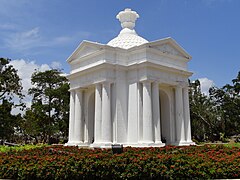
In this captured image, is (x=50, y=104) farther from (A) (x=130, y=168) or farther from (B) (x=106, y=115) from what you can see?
(A) (x=130, y=168)

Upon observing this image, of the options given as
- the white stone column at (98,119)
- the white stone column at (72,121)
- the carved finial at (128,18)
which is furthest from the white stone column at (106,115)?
the carved finial at (128,18)

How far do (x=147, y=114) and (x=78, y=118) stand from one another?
22.9 feet

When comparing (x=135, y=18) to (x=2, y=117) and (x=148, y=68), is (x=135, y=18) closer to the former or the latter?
(x=148, y=68)

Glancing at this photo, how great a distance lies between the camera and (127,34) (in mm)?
26844

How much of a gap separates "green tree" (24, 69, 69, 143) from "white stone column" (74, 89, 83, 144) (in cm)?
1824

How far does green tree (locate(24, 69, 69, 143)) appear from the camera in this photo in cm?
4262

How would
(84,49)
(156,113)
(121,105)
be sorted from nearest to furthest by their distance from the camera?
(156,113), (121,105), (84,49)

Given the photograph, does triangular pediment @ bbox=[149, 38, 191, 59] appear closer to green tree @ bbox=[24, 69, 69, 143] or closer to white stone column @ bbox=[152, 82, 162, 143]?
white stone column @ bbox=[152, 82, 162, 143]

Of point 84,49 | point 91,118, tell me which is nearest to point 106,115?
point 91,118

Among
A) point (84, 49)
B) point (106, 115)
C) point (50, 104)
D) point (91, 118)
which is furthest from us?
point (50, 104)

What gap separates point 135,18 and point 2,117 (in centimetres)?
2526

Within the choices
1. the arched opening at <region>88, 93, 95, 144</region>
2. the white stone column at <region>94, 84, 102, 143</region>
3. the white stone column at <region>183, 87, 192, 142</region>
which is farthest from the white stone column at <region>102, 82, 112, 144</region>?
the white stone column at <region>183, 87, 192, 142</region>

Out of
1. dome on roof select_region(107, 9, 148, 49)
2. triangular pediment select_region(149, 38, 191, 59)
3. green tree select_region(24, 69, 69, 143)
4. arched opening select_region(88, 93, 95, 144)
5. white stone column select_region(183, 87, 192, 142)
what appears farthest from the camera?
green tree select_region(24, 69, 69, 143)

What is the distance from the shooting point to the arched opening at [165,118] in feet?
79.1
